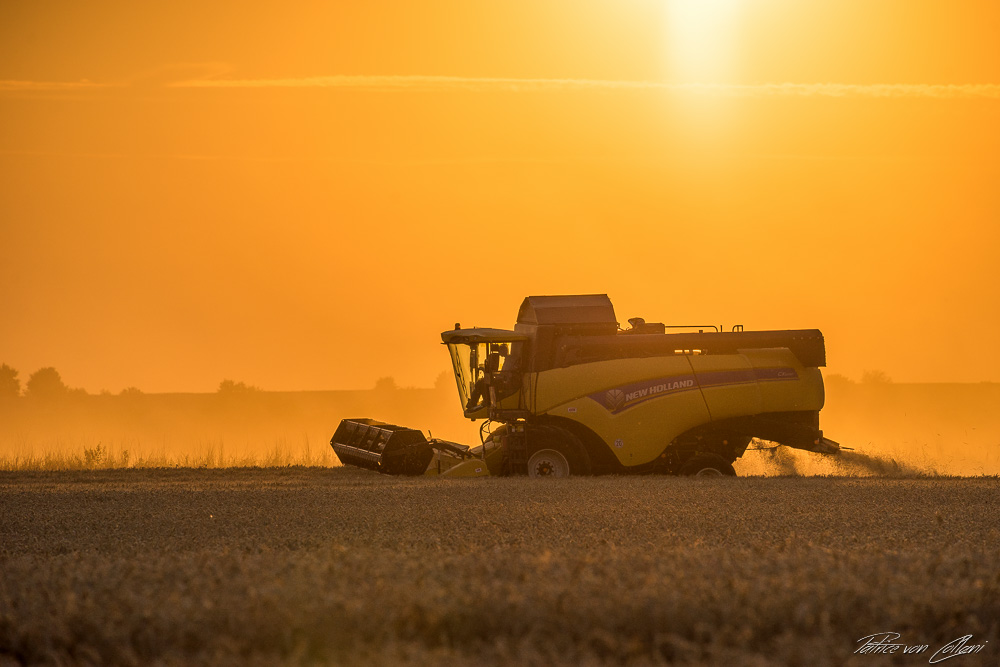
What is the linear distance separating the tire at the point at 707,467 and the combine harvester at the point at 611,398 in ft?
0.05

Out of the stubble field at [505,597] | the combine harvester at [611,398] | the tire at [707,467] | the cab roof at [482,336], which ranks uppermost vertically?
the cab roof at [482,336]

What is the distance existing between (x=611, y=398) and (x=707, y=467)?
184cm

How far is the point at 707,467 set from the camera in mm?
16500

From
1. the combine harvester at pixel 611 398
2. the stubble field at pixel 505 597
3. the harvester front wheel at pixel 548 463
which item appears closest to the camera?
the stubble field at pixel 505 597

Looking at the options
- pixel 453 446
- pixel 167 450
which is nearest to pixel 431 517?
pixel 453 446

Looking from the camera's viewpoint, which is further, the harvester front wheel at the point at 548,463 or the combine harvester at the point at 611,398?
the combine harvester at the point at 611,398

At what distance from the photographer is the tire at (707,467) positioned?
1647cm

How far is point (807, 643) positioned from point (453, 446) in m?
14.0

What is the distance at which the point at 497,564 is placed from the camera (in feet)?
18.9

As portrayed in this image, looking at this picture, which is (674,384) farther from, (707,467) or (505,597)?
(505,597)

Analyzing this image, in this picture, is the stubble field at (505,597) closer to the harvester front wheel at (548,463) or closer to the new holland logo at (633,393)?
the harvester front wheel at (548,463)

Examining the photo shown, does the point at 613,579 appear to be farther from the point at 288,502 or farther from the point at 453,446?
the point at 453,446

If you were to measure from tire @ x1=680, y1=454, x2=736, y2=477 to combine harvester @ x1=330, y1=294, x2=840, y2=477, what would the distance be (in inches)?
0.6

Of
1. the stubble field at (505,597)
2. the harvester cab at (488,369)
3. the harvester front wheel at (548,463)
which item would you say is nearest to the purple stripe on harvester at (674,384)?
the harvester front wheel at (548,463)
